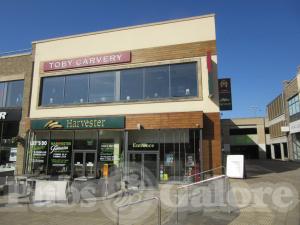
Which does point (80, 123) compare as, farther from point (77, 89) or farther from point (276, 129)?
point (276, 129)

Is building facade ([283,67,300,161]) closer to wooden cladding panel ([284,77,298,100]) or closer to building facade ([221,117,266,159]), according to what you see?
wooden cladding panel ([284,77,298,100])

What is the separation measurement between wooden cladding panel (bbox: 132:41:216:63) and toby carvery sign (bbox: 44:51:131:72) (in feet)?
2.82

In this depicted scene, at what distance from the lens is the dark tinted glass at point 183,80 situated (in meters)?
19.8

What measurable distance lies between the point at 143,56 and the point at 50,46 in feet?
27.2

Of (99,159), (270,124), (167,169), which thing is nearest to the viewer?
(167,169)

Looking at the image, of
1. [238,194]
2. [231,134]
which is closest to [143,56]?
→ [238,194]

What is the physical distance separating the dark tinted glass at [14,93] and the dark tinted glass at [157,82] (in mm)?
11565

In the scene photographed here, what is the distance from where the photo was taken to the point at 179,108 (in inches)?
769

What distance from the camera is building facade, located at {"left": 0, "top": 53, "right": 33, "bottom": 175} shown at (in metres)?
23.6

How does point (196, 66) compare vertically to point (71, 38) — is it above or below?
below

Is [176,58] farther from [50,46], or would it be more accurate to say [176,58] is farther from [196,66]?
[50,46]

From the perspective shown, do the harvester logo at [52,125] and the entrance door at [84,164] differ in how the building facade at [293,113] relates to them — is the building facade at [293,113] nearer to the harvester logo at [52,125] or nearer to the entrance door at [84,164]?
the entrance door at [84,164]

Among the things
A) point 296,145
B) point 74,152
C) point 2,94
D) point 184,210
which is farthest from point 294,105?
point 184,210

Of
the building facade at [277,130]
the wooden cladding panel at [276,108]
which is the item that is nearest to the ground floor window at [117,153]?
the building facade at [277,130]
